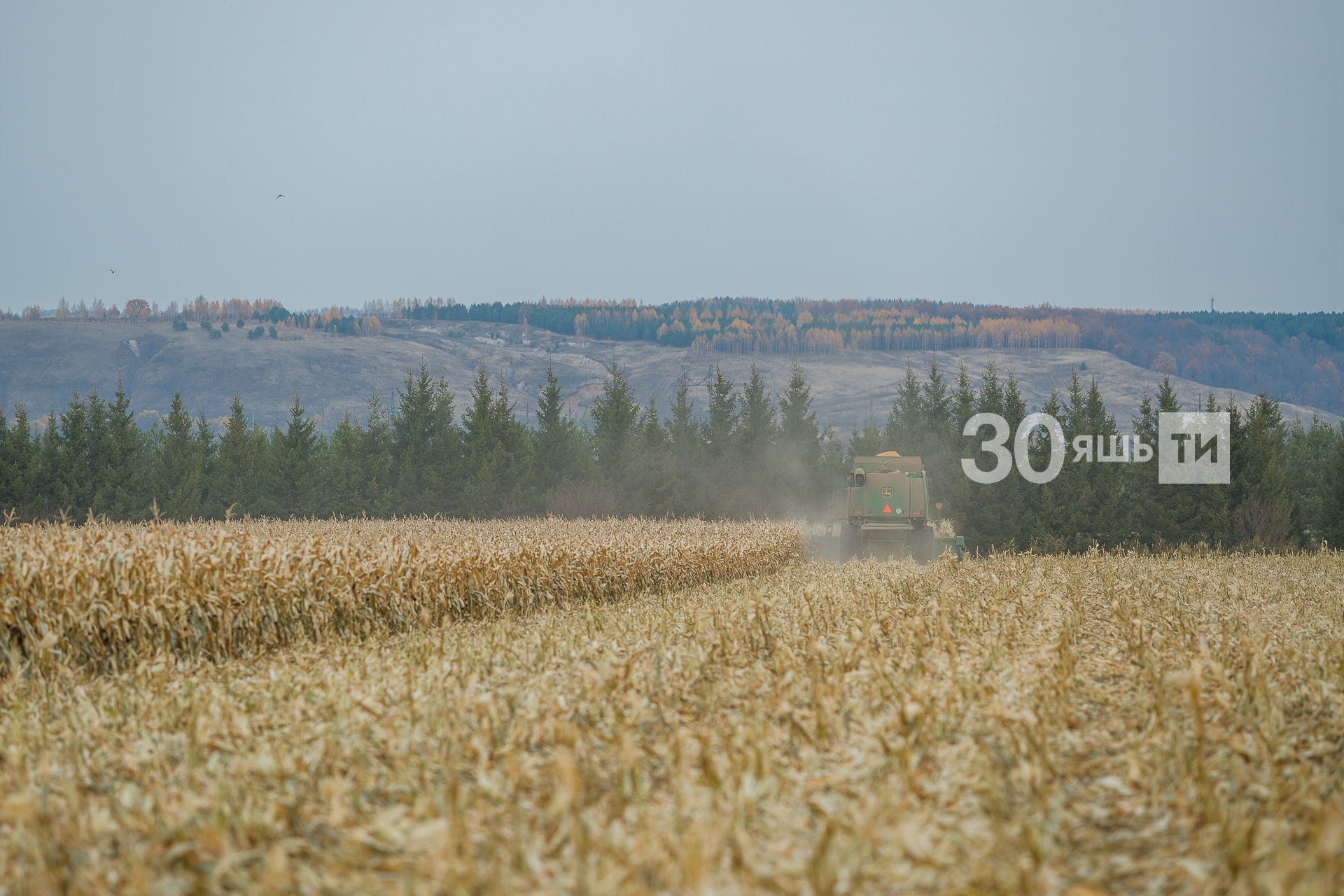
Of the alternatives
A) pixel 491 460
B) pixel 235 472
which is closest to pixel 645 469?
pixel 491 460

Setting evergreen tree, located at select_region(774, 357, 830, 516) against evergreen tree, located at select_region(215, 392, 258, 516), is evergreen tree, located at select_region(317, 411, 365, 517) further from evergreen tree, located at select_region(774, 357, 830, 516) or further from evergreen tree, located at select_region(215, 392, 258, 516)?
evergreen tree, located at select_region(774, 357, 830, 516)

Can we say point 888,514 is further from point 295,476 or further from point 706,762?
point 295,476

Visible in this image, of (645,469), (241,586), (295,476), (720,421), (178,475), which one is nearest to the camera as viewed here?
(241,586)

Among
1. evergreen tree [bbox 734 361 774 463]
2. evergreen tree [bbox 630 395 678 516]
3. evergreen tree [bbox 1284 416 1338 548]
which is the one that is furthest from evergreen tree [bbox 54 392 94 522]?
evergreen tree [bbox 1284 416 1338 548]

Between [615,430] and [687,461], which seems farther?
[687,461]

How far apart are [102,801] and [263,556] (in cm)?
457

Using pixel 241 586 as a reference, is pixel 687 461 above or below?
below

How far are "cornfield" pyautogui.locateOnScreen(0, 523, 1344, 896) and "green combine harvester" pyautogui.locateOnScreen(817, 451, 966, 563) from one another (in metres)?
10.2

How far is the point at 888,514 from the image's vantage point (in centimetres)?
1920

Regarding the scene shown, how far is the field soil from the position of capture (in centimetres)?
15988

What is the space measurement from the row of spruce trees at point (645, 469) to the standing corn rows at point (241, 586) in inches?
735

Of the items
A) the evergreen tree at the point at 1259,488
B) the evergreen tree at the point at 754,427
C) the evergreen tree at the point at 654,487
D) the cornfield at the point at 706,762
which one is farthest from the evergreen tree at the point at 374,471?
the evergreen tree at the point at 1259,488

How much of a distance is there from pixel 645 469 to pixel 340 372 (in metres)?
172

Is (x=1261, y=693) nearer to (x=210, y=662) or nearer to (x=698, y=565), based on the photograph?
(x=210, y=662)
